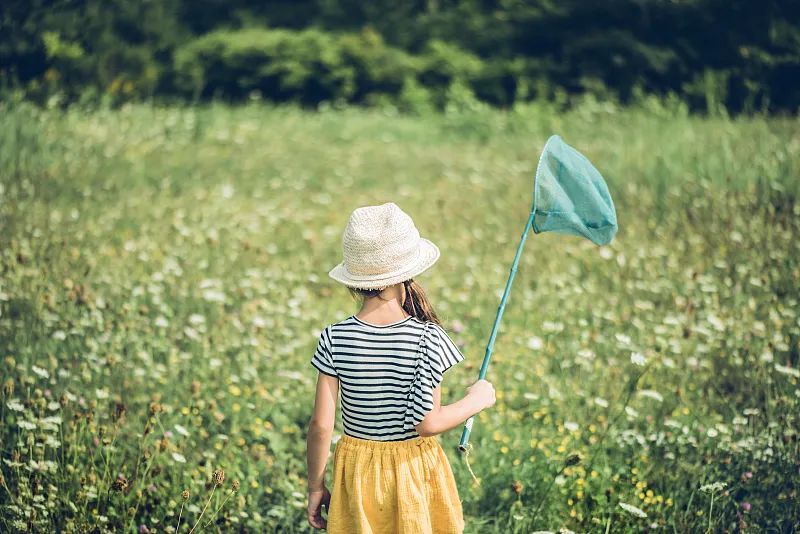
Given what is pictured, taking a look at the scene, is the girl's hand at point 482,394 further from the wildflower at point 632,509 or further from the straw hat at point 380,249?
the wildflower at point 632,509

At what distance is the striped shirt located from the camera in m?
2.21

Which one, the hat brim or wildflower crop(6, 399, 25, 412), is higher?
the hat brim

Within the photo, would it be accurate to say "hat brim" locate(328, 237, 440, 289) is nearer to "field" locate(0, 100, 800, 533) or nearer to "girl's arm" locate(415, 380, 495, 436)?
"girl's arm" locate(415, 380, 495, 436)

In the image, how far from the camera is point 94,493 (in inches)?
113

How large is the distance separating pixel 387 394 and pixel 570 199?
817 millimetres

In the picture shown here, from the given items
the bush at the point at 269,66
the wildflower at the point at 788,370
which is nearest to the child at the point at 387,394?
the wildflower at the point at 788,370

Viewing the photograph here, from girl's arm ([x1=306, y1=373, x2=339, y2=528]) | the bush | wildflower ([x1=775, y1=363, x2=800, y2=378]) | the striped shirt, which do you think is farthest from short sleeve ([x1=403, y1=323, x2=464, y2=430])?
the bush

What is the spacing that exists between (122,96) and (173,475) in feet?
37.2

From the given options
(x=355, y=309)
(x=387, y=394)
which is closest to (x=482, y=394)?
(x=387, y=394)

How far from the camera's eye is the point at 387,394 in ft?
7.41

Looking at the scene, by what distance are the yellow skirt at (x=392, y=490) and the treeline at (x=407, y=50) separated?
23.6 ft

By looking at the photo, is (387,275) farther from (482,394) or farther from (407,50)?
(407,50)

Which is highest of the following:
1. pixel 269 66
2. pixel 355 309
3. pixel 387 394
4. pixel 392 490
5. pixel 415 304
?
pixel 415 304

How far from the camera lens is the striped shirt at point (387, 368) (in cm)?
221
